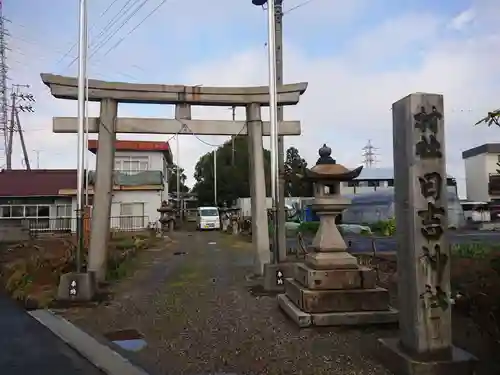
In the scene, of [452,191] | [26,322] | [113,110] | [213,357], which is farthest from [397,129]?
[452,191]

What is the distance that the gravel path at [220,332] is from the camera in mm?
5312

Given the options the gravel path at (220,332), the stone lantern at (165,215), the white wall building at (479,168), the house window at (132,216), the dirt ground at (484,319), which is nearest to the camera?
the dirt ground at (484,319)

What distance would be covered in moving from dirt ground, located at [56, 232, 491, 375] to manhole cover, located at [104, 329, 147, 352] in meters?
0.11

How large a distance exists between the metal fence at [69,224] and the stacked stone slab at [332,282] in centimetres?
2452

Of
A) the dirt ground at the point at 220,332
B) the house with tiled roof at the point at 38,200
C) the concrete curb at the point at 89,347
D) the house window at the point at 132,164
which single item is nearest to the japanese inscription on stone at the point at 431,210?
the dirt ground at the point at 220,332

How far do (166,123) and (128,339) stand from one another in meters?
6.19

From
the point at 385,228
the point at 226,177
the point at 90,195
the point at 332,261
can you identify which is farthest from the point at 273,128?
the point at 226,177

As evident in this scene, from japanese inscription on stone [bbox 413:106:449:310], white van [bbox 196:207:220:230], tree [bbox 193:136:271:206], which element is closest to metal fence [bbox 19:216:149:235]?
white van [bbox 196:207:220:230]

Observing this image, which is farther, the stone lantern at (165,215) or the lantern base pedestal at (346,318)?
the stone lantern at (165,215)

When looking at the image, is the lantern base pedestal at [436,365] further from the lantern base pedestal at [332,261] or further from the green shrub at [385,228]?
the green shrub at [385,228]

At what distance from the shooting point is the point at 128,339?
670 centimetres

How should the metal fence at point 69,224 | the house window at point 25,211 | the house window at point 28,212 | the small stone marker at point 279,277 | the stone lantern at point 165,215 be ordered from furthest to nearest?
1. the house window at point 25,211
2. the house window at point 28,212
3. the stone lantern at point 165,215
4. the metal fence at point 69,224
5. the small stone marker at point 279,277

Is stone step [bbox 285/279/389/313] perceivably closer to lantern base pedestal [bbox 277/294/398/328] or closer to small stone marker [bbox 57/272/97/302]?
lantern base pedestal [bbox 277/294/398/328]

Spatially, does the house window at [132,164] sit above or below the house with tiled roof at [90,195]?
above
